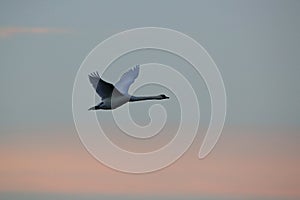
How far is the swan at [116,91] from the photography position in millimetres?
2885

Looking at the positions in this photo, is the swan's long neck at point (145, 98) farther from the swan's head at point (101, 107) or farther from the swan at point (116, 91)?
the swan's head at point (101, 107)

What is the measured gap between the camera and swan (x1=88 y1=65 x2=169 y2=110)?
2885mm

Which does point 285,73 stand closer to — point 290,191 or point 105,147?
point 290,191

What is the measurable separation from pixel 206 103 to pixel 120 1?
0.56 m

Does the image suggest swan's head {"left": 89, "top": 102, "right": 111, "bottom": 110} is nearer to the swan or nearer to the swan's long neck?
the swan

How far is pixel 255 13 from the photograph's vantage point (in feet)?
9.45

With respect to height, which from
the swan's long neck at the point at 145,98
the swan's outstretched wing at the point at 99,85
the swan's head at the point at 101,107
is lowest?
the swan's head at the point at 101,107

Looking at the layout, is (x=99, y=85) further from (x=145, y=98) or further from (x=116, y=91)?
(x=145, y=98)

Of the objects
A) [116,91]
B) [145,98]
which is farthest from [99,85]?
[145,98]

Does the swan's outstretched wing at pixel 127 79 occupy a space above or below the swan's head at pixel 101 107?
above

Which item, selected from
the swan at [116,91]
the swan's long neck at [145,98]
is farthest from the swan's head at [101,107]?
the swan's long neck at [145,98]

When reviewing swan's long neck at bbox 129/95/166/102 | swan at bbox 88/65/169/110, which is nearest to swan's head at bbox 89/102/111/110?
swan at bbox 88/65/169/110

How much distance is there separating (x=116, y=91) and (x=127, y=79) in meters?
0.07

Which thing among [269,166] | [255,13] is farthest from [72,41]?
[269,166]
